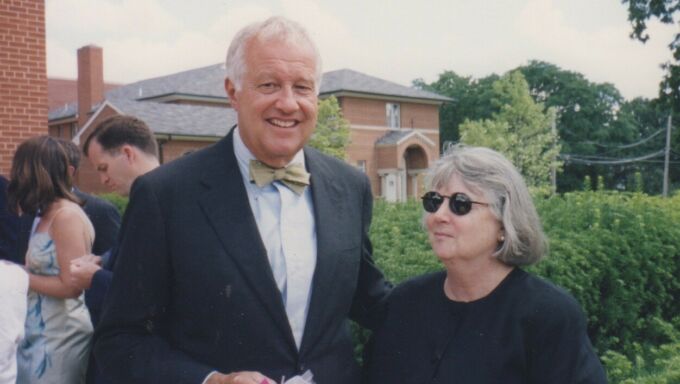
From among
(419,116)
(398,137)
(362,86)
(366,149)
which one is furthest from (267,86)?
(419,116)

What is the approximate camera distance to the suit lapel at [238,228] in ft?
8.50

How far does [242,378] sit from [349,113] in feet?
147

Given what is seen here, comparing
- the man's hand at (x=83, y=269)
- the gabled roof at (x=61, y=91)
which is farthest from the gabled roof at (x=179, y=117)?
the man's hand at (x=83, y=269)

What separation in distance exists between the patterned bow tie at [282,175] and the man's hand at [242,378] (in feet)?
2.25

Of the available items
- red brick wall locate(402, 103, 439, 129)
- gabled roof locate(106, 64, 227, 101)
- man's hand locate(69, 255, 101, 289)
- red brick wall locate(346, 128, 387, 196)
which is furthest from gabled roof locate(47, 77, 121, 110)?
man's hand locate(69, 255, 101, 289)

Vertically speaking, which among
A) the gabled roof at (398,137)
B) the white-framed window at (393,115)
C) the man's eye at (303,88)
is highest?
the white-framed window at (393,115)

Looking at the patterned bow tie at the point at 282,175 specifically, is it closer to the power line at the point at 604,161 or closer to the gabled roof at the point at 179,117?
the gabled roof at the point at 179,117

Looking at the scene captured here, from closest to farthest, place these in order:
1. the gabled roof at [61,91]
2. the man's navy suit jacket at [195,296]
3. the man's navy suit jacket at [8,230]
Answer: the man's navy suit jacket at [195,296] < the man's navy suit jacket at [8,230] < the gabled roof at [61,91]

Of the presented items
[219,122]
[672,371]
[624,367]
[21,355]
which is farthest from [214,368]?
[219,122]

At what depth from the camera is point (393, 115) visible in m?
49.5

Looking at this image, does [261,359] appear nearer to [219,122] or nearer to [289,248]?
[289,248]

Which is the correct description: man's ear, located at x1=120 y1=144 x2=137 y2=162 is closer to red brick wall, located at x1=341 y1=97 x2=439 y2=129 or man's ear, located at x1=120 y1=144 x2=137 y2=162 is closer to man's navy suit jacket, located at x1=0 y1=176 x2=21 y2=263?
man's navy suit jacket, located at x1=0 y1=176 x2=21 y2=263

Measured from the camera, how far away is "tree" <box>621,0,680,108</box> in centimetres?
2958

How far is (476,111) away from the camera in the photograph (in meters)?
75.1
